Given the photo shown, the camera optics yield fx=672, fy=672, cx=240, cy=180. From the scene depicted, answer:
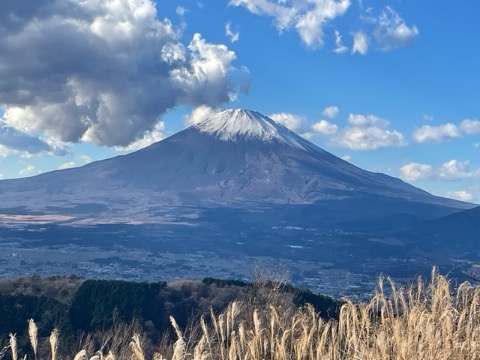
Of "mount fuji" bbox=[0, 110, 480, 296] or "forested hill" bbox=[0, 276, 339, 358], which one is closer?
"forested hill" bbox=[0, 276, 339, 358]

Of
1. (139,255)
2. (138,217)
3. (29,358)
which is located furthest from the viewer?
(138,217)

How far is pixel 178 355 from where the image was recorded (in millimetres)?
4742

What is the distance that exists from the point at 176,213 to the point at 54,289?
5787 inches

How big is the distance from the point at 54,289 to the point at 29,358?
1075cm

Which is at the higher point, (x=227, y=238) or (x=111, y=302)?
(x=111, y=302)

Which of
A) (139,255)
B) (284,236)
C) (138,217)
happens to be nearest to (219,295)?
(139,255)

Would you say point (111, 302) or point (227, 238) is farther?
point (227, 238)

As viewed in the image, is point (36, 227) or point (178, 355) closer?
point (178, 355)

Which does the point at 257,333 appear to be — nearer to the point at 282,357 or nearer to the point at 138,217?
the point at 282,357

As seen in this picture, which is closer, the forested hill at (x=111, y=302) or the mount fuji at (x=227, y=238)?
the forested hill at (x=111, y=302)

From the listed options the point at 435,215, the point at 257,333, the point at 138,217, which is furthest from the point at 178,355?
the point at 435,215

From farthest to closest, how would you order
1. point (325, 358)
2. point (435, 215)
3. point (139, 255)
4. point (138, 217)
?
point (435, 215)
point (138, 217)
point (139, 255)
point (325, 358)

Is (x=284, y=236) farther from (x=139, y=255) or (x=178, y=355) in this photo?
(x=178, y=355)

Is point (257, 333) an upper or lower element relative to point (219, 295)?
upper
